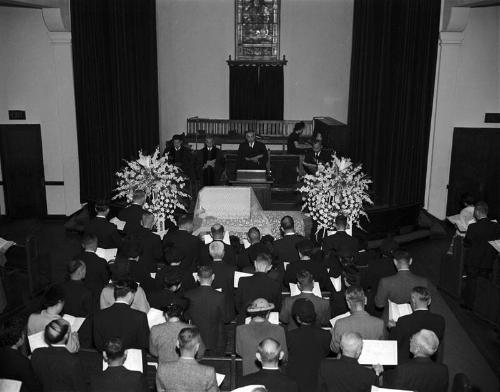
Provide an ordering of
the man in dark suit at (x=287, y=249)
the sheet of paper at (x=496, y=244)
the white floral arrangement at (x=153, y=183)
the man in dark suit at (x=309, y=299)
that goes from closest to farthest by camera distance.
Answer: the man in dark suit at (x=309, y=299)
the man in dark suit at (x=287, y=249)
the sheet of paper at (x=496, y=244)
the white floral arrangement at (x=153, y=183)

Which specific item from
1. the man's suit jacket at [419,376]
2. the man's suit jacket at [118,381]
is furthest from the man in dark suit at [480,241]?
the man's suit jacket at [118,381]

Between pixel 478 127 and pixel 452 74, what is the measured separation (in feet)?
4.79

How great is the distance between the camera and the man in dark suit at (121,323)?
5.23m

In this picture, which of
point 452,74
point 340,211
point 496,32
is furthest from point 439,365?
point 496,32

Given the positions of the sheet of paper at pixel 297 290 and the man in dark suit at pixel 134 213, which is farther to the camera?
the man in dark suit at pixel 134 213

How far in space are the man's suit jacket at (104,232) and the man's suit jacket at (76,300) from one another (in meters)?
2.04

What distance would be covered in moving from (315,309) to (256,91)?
40.0 feet

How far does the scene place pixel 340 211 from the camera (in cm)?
864

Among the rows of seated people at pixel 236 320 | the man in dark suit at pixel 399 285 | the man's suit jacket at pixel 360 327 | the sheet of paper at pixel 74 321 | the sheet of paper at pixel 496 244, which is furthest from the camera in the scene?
the sheet of paper at pixel 496 244

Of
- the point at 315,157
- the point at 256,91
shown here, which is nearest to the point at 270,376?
the point at 315,157

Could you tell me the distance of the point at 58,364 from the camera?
453cm

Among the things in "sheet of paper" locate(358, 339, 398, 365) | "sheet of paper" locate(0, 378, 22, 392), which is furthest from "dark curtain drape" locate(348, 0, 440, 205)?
"sheet of paper" locate(0, 378, 22, 392)

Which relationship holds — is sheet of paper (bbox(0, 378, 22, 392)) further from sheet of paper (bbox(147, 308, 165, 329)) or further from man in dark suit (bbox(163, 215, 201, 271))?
man in dark suit (bbox(163, 215, 201, 271))

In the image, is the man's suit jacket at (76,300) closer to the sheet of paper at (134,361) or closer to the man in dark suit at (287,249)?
the sheet of paper at (134,361)
